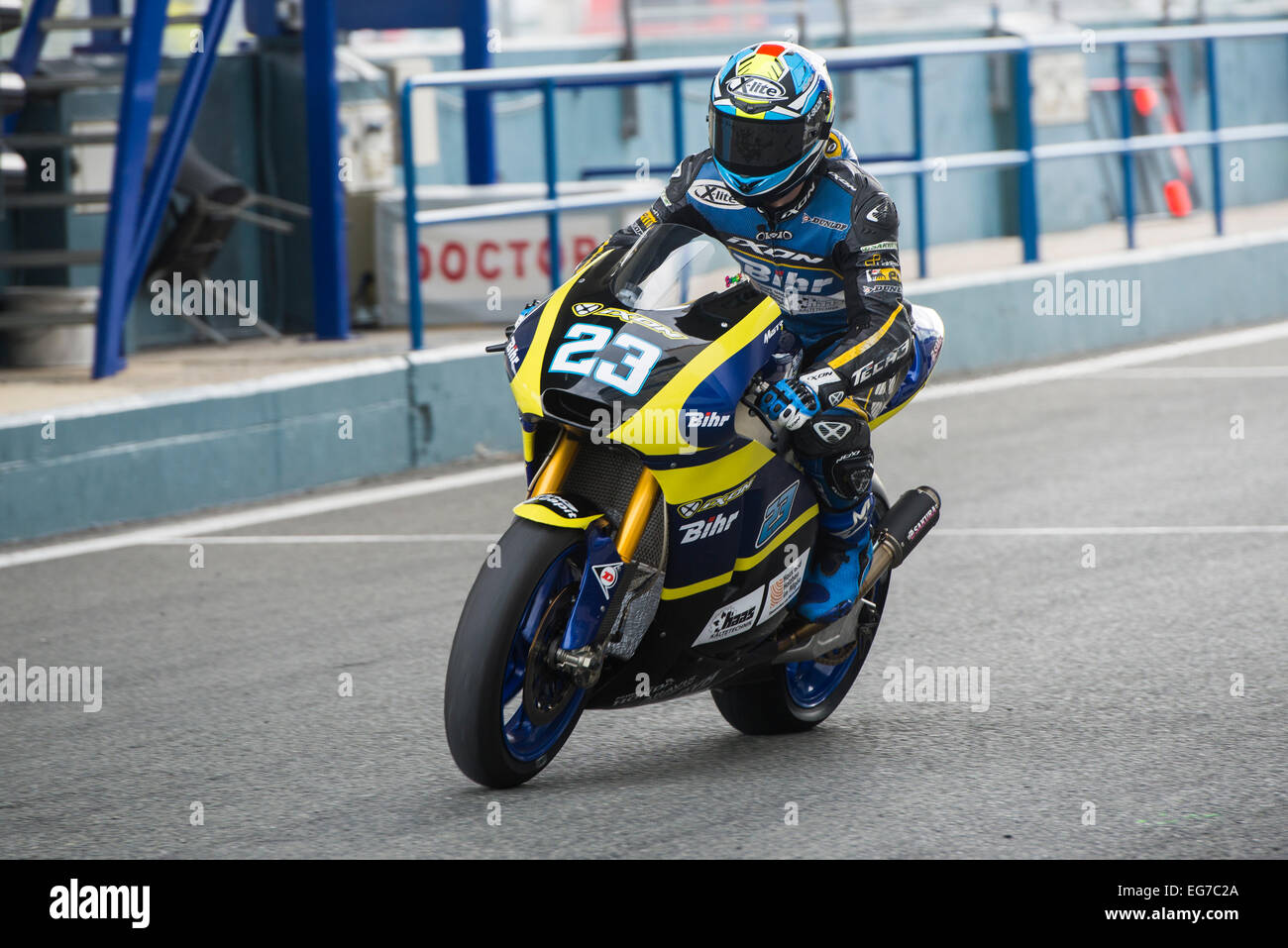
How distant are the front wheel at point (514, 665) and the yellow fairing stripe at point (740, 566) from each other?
0.27m

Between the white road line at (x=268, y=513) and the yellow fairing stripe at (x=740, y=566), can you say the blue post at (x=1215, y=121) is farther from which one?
the yellow fairing stripe at (x=740, y=566)

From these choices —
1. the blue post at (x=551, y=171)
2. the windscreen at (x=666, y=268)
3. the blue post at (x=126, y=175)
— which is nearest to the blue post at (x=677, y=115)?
the blue post at (x=551, y=171)

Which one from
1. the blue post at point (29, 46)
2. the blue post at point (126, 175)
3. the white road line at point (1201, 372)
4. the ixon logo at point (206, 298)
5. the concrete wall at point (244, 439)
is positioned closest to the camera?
the concrete wall at point (244, 439)

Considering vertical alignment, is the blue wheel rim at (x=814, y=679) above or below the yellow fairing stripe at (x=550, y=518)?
below

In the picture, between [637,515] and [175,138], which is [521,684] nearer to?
[637,515]

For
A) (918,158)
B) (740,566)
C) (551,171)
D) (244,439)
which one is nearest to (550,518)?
(740,566)

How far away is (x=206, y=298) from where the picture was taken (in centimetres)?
1209

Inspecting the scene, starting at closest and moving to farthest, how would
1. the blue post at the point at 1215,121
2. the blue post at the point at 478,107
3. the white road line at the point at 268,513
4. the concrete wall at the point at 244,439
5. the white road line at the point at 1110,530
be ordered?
the white road line at the point at 1110,530, the white road line at the point at 268,513, the concrete wall at the point at 244,439, the blue post at the point at 478,107, the blue post at the point at 1215,121

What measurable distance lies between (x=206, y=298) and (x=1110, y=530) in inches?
248

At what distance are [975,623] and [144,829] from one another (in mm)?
2992

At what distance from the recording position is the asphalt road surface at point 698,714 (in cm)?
450

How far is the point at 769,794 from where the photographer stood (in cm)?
480
